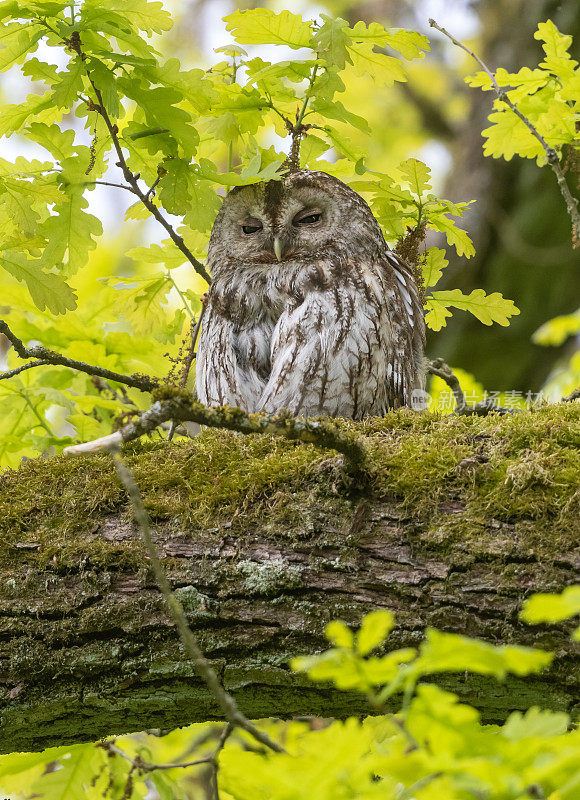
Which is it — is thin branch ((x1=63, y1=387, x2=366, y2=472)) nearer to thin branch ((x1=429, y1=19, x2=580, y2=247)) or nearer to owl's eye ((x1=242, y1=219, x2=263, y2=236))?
thin branch ((x1=429, y1=19, x2=580, y2=247))

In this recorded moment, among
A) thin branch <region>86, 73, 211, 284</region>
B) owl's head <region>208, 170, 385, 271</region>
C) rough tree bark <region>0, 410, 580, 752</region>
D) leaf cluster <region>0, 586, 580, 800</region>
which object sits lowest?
leaf cluster <region>0, 586, 580, 800</region>

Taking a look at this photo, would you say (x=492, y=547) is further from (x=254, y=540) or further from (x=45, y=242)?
(x=45, y=242)

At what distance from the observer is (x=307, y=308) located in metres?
2.97

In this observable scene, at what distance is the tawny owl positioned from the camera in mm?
2924

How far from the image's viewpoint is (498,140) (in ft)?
9.75

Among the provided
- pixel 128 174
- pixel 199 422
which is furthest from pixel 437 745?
pixel 128 174

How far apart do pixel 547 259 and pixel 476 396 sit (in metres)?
2.53

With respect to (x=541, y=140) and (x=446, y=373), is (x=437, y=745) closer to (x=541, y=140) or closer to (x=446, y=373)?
(x=541, y=140)

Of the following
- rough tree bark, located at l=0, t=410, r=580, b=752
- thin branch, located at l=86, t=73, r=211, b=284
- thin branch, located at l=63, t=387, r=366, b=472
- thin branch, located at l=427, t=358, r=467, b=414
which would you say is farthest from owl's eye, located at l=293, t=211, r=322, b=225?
thin branch, located at l=63, t=387, r=366, b=472

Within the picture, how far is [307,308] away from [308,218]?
494mm

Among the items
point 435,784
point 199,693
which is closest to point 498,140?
point 199,693

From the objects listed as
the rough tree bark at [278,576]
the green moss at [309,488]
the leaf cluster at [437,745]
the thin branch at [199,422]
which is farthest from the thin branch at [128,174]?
the leaf cluster at [437,745]

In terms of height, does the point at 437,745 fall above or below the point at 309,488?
below

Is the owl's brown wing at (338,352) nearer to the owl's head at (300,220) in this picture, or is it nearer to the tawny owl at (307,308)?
the tawny owl at (307,308)
